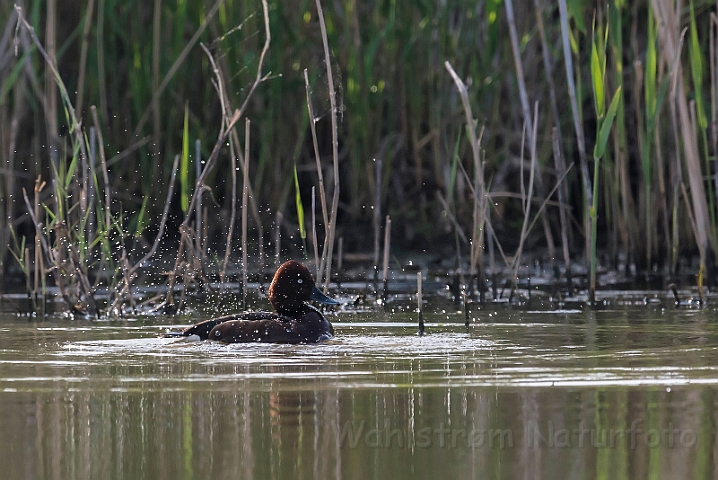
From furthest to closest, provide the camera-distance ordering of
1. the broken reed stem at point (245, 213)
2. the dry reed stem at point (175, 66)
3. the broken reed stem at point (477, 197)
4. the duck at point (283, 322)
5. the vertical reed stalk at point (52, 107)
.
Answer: the dry reed stem at point (175, 66) < the vertical reed stalk at point (52, 107) < the broken reed stem at point (477, 197) < the broken reed stem at point (245, 213) < the duck at point (283, 322)

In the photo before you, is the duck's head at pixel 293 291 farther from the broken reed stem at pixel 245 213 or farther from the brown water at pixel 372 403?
the brown water at pixel 372 403

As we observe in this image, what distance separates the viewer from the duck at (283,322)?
646 cm

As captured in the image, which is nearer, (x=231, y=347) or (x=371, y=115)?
(x=231, y=347)

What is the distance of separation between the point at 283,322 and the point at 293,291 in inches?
16.1

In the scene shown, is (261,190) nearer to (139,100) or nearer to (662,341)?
(139,100)

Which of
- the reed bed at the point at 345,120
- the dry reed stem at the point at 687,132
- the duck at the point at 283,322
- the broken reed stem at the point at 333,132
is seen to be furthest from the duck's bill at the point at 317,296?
the dry reed stem at the point at 687,132

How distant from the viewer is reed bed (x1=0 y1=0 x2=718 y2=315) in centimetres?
878

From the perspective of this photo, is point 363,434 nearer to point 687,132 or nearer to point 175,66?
point 687,132

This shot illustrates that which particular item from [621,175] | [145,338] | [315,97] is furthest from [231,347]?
[621,175]

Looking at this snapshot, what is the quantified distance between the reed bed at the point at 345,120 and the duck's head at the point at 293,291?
156 cm

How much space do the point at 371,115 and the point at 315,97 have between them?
0.86 m

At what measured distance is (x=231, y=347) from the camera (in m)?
6.29

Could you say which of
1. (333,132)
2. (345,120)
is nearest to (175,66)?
(345,120)

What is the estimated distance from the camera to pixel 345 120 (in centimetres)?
966
